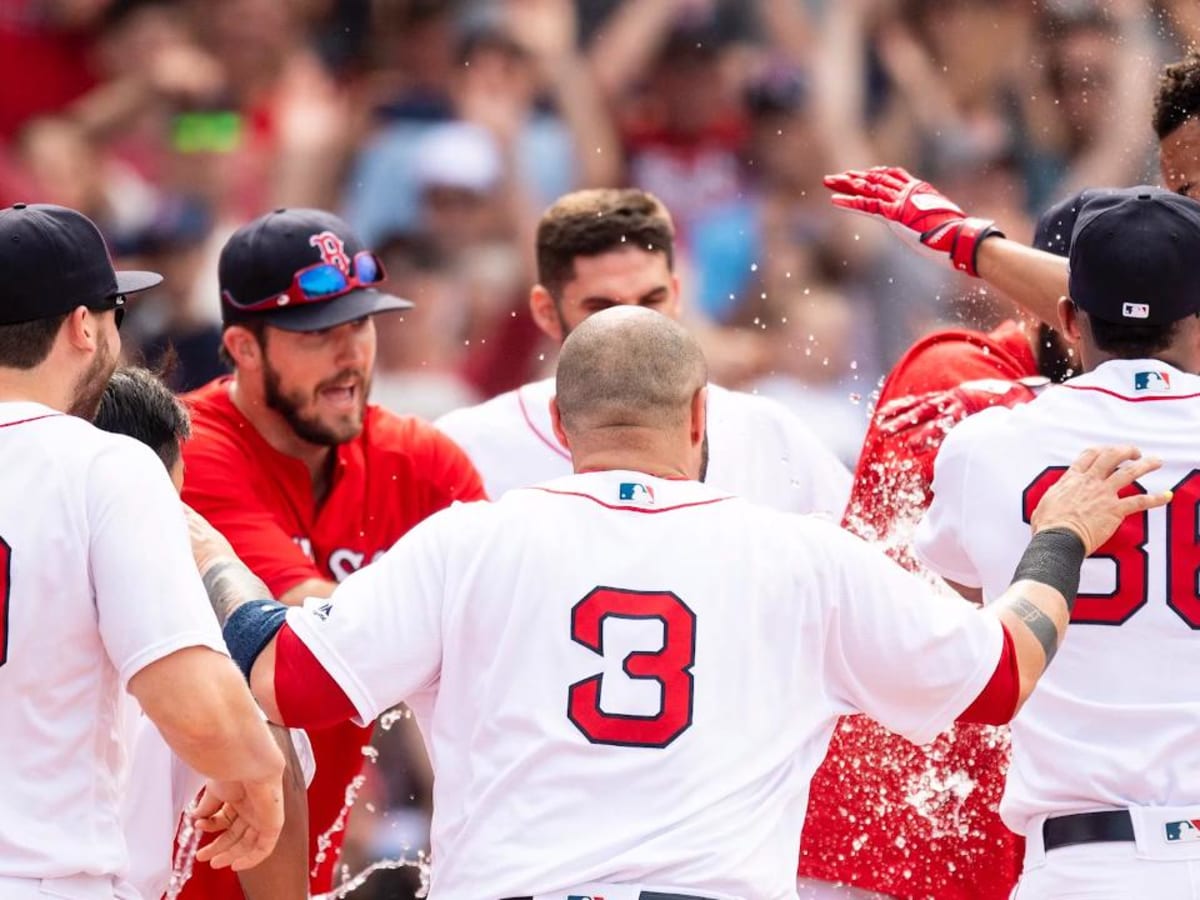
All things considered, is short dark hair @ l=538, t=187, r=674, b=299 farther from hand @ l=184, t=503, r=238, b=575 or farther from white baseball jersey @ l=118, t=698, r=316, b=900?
white baseball jersey @ l=118, t=698, r=316, b=900

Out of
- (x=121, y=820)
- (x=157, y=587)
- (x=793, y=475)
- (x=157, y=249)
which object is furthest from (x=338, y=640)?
(x=157, y=249)

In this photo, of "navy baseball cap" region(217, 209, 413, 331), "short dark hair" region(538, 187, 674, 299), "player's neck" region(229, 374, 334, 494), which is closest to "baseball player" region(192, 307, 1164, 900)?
"player's neck" region(229, 374, 334, 494)

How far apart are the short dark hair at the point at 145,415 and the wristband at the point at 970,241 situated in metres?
1.87

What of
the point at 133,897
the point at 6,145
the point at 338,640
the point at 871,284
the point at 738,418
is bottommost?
the point at 133,897

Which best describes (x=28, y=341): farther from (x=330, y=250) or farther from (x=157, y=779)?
(x=330, y=250)

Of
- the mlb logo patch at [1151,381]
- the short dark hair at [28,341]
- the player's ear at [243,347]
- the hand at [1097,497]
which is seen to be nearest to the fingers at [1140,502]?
the hand at [1097,497]

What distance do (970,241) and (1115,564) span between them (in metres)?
1.15

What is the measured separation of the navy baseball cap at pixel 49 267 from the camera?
362 cm

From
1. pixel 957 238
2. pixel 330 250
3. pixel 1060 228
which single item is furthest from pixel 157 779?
pixel 1060 228

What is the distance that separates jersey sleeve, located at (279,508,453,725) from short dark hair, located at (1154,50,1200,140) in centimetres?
260

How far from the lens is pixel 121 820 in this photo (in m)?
3.77

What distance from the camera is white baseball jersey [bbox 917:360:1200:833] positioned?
379 centimetres

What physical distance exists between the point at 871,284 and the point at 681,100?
4.34 feet

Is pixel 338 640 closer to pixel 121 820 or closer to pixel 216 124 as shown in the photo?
pixel 121 820
